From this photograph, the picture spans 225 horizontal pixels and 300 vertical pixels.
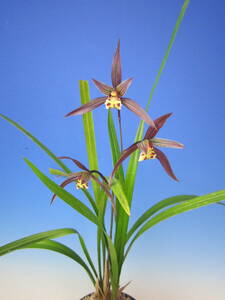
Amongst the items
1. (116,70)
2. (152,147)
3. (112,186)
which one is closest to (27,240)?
(112,186)

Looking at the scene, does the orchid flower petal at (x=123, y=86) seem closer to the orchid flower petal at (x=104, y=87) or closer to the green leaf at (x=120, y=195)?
the orchid flower petal at (x=104, y=87)

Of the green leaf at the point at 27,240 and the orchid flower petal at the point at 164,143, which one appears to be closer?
the green leaf at the point at 27,240

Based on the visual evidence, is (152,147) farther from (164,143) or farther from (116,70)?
(116,70)

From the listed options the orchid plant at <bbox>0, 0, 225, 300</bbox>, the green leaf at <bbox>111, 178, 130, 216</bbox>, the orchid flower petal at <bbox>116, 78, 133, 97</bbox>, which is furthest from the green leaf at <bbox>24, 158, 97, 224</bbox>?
the orchid flower petal at <bbox>116, 78, 133, 97</bbox>

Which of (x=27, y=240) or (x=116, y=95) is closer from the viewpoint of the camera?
(x=27, y=240)

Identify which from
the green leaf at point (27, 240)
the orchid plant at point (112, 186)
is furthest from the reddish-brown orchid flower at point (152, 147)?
the green leaf at point (27, 240)

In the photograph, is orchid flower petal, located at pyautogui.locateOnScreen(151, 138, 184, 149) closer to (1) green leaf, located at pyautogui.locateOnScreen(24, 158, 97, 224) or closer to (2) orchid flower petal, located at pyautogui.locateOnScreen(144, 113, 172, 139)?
(2) orchid flower petal, located at pyautogui.locateOnScreen(144, 113, 172, 139)

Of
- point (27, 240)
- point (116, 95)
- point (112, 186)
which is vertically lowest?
point (27, 240)

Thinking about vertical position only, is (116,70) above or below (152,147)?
above


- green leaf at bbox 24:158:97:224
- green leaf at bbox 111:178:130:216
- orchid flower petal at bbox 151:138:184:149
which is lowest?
green leaf at bbox 111:178:130:216

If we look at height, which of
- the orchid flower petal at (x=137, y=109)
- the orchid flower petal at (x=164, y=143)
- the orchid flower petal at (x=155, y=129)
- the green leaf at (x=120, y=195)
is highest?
the orchid flower petal at (x=137, y=109)

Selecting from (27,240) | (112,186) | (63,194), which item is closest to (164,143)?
(112,186)

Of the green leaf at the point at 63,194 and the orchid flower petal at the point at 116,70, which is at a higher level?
the orchid flower petal at the point at 116,70
